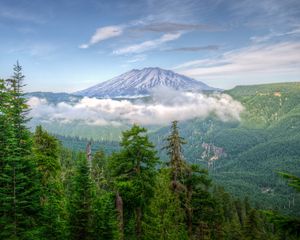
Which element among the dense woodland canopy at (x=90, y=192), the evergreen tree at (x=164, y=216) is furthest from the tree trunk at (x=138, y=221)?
the evergreen tree at (x=164, y=216)

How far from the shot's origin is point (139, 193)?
112 ft

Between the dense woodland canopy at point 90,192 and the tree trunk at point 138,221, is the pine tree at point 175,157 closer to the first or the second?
the dense woodland canopy at point 90,192

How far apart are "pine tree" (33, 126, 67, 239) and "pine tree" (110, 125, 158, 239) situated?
6370 mm

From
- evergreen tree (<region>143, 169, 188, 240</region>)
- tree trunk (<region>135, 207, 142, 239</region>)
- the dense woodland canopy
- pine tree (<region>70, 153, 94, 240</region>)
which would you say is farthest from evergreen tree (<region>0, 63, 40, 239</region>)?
tree trunk (<region>135, 207, 142, 239</region>)

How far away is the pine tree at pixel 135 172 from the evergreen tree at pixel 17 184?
960cm

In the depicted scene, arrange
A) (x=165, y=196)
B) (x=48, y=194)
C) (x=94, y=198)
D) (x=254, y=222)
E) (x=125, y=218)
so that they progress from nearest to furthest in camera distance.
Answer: (x=165, y=196)
(x=94, y=198)
(x=48, y=194)
(x=125, y=218)
(x=254, y=222)

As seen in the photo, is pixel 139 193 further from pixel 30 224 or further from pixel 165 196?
pixel 30 224

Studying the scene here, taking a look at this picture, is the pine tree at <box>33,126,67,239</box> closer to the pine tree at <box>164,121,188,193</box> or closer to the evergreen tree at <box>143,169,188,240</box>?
the evergreen tree at <box>143,169,188,240</box>

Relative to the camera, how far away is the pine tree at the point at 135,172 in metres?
33.9

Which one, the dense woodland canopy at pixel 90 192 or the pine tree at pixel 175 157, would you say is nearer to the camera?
the dense woodland canopy at pixel 90 192

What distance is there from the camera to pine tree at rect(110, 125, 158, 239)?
33.9 metres

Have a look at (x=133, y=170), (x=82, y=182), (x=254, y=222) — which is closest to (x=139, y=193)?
(x=133, y=170)

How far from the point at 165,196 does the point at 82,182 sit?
746cm

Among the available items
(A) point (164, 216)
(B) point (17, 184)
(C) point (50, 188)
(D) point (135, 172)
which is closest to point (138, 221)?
(D) point (135, 172)
